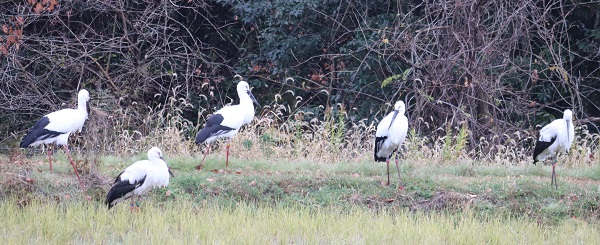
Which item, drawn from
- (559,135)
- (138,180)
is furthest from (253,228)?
(559,135)

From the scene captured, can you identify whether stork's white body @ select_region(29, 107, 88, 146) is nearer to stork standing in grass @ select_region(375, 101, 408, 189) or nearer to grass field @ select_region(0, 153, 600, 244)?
grass field @ select_region(0, 153, 600, 244)

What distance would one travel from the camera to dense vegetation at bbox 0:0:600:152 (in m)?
12.7

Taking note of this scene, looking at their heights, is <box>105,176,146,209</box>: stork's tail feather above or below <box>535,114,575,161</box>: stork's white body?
below

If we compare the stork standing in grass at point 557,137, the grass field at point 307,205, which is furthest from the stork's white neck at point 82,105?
the stork standing in grass at point 557,137

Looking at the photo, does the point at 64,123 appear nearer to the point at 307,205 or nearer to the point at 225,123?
the point at 225,123

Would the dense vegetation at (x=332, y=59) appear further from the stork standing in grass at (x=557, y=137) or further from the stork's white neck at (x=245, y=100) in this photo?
the stork standing in grass at (x=557, y=137)

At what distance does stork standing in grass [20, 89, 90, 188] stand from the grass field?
0.32m

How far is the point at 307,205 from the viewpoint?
7.90 metres

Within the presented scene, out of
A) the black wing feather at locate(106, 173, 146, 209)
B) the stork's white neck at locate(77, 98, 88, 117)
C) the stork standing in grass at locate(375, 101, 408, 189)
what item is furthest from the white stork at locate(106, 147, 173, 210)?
the stork standing in grass at locate(375, 101, 408, 189)

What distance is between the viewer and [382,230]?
682cm

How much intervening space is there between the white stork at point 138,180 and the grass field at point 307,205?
158mm

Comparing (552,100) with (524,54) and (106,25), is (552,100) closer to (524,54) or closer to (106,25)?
(524,54)

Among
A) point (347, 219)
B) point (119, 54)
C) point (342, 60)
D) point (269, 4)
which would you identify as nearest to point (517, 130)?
point (342, 60)

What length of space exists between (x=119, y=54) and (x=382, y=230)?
986 centimetres
